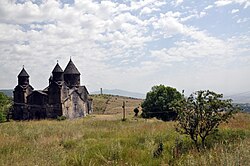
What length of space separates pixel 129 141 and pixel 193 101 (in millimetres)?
3064

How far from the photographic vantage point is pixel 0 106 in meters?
52.0

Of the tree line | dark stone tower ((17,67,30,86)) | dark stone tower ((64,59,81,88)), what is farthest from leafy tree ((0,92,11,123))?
the tree line

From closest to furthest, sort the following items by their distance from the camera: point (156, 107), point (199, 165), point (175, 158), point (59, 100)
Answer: point (199, 165)
point (175, 158)
point (156, 107)
point (59, 100)

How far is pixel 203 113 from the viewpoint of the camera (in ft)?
33.2

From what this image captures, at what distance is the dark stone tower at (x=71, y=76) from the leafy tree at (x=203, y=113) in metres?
48.2

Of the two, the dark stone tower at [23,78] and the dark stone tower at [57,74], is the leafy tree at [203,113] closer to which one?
the dark stone tower at [57,74]

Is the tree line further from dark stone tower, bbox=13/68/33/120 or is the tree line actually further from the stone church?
dark stone tower, bbox=13/68/33/120

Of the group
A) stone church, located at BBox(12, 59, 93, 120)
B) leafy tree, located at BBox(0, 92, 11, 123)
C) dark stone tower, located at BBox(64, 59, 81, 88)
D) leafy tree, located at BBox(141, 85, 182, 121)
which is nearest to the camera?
leafy tree, located at BBox(141, 85, 182, 121)

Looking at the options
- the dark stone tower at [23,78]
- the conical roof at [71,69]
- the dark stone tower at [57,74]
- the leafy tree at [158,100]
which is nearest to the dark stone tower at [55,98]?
the dark stone tower at [57,74]

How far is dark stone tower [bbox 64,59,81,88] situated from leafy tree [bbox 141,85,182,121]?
66.1 ft

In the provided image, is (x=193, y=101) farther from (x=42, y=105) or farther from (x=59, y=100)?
(x=42, y=105)

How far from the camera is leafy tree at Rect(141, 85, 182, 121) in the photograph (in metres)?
40.0

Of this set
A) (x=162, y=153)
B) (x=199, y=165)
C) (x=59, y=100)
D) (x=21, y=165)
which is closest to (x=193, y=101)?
(x=162, y=153)

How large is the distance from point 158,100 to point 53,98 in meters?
19.7
